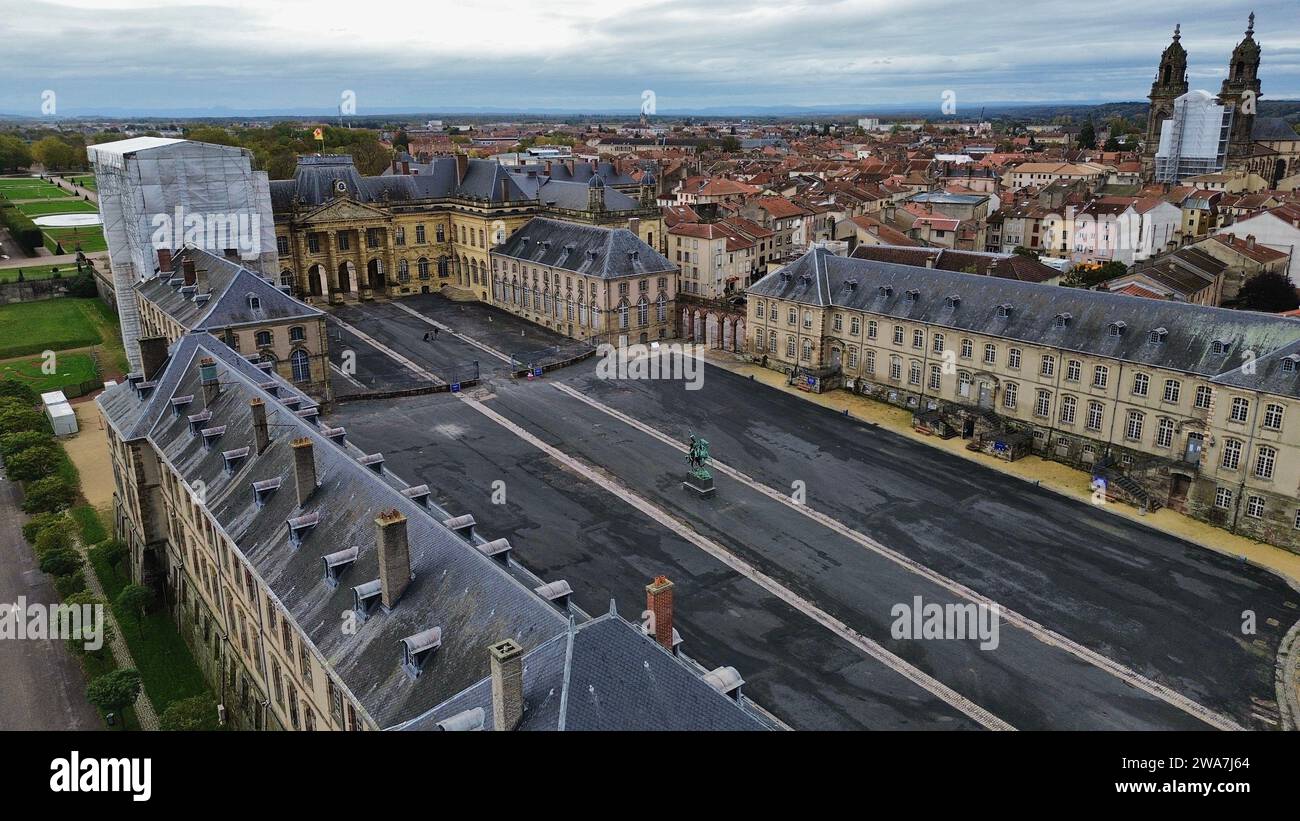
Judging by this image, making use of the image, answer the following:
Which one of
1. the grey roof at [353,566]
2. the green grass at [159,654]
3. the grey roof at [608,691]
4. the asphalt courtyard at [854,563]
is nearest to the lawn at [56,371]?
the asphalt courtyard at [854,563]

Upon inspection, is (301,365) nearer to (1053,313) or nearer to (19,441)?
(19,441)

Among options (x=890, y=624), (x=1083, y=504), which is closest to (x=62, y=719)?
(x=890, y=624)

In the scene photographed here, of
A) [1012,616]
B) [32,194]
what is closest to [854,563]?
[1012,616]

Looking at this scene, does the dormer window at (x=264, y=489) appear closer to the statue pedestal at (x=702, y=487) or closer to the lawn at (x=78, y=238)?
the statue pedestal at (x=702, y=487)

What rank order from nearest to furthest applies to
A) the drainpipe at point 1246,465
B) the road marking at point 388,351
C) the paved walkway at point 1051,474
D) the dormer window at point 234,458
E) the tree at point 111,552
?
the dormer window at point 234,458 < the paved walkway at point 1051,474 < the drainpipe at point 1246,465 < the tree at point 111,552 < the road marking at point 388,351

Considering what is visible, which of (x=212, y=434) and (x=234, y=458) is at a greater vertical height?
(x=212, y=434)

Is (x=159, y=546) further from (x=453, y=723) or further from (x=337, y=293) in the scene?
(x=337, y=293)
